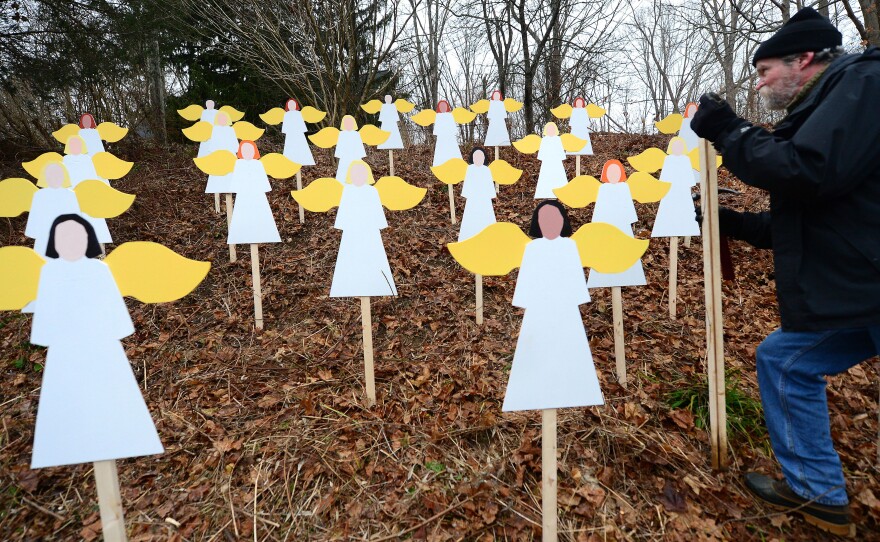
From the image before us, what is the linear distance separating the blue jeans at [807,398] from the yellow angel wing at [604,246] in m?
0.77

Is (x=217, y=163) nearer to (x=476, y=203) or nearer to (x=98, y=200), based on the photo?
(x=98, y=200)

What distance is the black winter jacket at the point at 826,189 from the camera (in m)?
1.76

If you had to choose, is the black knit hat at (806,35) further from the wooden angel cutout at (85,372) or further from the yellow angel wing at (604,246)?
the wooden angel cutout at (85,372)

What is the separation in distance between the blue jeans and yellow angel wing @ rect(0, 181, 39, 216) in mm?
4839

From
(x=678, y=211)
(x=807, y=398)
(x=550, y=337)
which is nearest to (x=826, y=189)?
(x=807, y=398)

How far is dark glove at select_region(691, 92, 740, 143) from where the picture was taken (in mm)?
2016

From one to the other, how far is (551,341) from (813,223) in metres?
1.18

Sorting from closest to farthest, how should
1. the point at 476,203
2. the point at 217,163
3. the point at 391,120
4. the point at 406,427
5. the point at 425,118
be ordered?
the point at 406,427 < the point at 476,203 < the point at 217,163 < the point at 425,118 < the point at 391,120

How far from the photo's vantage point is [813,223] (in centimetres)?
195

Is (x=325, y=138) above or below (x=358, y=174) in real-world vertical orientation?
above

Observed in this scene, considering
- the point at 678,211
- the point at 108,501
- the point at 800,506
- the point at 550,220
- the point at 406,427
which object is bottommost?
the point at 800,506

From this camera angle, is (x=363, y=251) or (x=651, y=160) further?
(x=651, y=160)

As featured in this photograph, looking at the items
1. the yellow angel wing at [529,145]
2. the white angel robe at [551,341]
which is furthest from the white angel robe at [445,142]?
the white angel robe at [551,341]

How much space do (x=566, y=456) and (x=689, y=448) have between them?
70 cm
